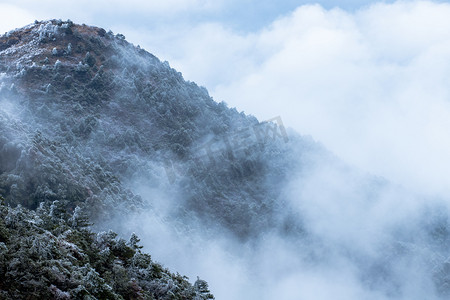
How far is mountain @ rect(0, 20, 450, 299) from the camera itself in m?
34.3

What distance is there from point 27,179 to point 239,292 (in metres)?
22.1

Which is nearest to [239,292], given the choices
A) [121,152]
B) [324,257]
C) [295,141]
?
[324,257]

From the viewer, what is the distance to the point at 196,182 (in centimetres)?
5009

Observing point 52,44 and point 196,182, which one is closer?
point 196,182

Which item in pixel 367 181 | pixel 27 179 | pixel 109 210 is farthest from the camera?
pixel 367 181

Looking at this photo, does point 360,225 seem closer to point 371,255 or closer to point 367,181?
point 371,255

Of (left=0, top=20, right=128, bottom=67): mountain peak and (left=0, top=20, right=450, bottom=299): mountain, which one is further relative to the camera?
(left=0, top=20, right=128, bottom=67): mountain peak

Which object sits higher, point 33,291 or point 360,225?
point 360,225

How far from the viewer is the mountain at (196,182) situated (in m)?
34.3

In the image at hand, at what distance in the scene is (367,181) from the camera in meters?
68.8

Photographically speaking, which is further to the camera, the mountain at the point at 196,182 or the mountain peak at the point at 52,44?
the mountain peak at the point at 52,44

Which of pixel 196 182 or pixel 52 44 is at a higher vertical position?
pixel 52 44

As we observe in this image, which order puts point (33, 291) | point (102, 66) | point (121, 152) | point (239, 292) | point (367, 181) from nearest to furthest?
point (33, 291), point (239, 292), point (121, 152), point (102, 66), point (367, 181)

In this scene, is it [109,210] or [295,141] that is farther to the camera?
[295,141]
